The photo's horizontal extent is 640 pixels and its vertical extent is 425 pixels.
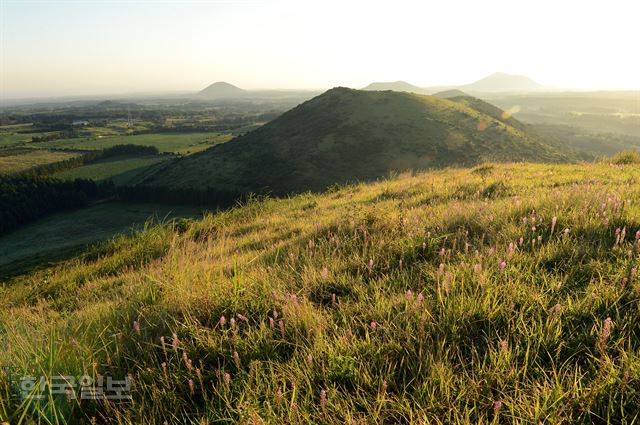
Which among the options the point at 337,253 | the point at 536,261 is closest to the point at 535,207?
the point at 536,261

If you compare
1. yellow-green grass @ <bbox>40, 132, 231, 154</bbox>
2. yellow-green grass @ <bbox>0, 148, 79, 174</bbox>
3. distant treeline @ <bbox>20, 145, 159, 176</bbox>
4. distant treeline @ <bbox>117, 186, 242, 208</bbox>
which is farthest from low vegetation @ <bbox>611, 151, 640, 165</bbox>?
yellow-green grass @ <bbox>0, 148, 79, 174</bbox>

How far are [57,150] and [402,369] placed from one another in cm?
21834

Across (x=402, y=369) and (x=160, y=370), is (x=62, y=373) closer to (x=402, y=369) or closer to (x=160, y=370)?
(x=160, y=370)

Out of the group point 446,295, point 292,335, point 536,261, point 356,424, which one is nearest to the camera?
point 356,424

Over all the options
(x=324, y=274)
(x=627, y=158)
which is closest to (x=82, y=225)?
(x=627, y=158)

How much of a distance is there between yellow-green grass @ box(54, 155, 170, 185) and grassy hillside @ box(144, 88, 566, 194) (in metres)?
25.7

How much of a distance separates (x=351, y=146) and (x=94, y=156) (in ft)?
423

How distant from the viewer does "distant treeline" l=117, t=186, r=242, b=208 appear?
87500mm

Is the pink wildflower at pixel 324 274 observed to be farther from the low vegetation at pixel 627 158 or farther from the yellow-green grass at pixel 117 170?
the yellow-green grass at pixel 117 170

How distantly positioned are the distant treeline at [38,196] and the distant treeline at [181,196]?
14.5 metres

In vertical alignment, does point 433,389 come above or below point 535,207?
below

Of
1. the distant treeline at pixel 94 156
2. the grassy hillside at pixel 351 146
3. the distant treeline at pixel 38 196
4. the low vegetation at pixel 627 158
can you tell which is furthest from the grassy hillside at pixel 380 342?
the distant treeline at pixel 94 156

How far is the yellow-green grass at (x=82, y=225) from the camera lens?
7438 centimetres

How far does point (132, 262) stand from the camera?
9453mm
